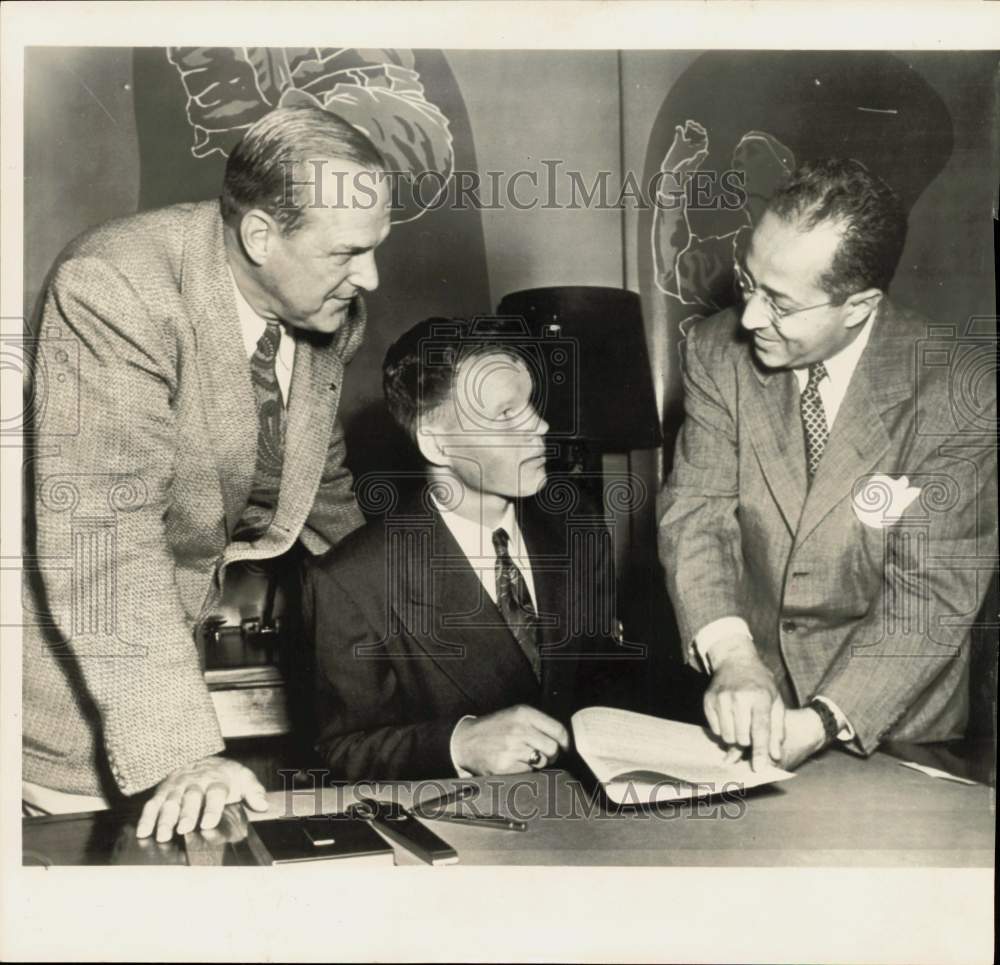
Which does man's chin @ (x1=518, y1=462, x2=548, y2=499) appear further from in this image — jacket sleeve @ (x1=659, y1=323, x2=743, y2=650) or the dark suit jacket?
jacket sleeve @ (x1=659, y1=323, x2=743, y2=650)

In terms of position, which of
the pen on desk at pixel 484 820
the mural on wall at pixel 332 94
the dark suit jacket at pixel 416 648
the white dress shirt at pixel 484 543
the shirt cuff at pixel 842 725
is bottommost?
the pen on desk at pixel 484 820

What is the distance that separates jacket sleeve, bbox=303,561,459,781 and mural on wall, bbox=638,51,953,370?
90 centimetres

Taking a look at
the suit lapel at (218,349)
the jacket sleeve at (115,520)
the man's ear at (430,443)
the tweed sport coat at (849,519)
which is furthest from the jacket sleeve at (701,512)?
the jacket sleeve at (115,520)

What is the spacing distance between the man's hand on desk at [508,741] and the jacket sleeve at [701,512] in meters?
0.39

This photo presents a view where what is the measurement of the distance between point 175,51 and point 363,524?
1.21 meters

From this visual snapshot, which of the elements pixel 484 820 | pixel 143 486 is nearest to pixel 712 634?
pixel 484 820

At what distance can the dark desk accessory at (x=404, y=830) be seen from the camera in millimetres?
2273

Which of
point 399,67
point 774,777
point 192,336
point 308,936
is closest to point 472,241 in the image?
point 399,67

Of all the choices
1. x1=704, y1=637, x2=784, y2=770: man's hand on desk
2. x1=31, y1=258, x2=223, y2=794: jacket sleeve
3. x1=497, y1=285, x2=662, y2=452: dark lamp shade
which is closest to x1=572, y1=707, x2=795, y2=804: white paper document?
x1=704, y1=637, x2=784, y2=770: man's hand on desk

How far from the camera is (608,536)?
2.45 metres

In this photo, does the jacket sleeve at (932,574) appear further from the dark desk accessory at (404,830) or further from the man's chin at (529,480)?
the dark desk accessory at (404,830)

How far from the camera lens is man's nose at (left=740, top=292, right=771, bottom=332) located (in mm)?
2438

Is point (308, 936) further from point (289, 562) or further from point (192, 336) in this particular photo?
point (192, 336)

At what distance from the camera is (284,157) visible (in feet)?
7.86
